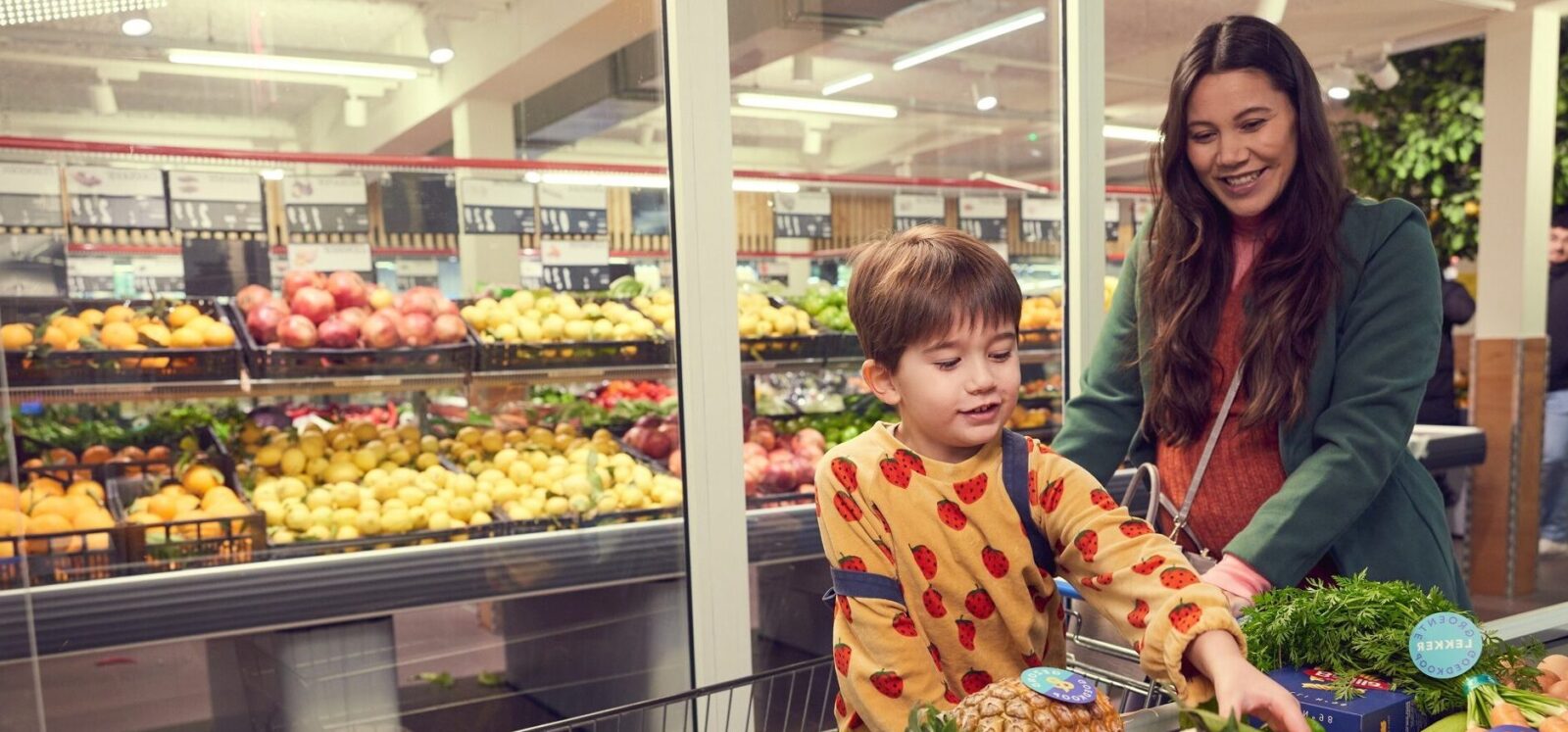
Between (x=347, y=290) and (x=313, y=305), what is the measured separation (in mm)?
161

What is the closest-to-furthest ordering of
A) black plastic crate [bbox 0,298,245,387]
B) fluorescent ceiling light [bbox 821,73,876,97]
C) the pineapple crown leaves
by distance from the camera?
the pineapple crown leaves
black plastic crate [bbox 0,298,245,387]
fluorescent ceiling light [bbox 821,73,876,97]

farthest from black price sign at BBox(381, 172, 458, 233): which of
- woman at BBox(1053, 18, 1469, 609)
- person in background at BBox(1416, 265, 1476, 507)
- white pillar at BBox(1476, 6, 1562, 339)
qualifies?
white pillar at BBox(1476, 6, 1562, 339)

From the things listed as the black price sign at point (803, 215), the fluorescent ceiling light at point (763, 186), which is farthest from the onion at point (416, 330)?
the black price sign at point (803, 215)

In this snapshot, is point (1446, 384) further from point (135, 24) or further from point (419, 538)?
point (135, 24)

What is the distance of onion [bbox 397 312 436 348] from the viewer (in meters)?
3.23

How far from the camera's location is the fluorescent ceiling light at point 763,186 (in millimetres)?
3771

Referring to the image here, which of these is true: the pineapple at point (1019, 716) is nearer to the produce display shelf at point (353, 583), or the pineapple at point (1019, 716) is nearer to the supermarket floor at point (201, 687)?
the supermarket floor at point (201, 687)

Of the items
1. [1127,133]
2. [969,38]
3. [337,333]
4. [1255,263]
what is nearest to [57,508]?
[337,333]

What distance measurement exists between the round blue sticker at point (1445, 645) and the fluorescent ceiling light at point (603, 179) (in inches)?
102

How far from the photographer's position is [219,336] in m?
3.00

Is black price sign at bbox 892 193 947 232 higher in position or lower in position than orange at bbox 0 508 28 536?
higher

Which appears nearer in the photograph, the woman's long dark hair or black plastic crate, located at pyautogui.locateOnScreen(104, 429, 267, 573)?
the woman's long dark hair

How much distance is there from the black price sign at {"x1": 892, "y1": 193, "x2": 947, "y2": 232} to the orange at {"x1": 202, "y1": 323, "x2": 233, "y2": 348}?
2.20 metres

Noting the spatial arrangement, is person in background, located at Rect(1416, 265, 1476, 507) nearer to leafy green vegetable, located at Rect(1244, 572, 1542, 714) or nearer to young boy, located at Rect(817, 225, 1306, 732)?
leafy green vegetable, located at Rect(1244, 572, 1542, 714)
